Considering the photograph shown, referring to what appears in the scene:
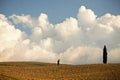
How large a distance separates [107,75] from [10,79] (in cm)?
2012

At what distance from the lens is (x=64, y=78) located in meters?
53.9

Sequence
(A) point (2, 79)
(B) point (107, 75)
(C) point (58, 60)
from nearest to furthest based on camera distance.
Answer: (A) point (2, 79), (B) point (107, 75), (C) point (58, 60)

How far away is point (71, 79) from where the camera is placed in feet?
172

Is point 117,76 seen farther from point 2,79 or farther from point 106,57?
point 106,57

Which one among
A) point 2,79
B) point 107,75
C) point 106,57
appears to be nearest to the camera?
point 2,79

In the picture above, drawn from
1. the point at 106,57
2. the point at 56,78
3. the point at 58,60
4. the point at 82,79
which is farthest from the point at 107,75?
the point at 58,60

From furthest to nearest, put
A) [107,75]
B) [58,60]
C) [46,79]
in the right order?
[58,60], [107,75], [46,79]

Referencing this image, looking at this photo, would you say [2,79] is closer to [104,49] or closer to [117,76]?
[117,76]

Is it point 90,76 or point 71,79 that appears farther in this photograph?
point 90,76

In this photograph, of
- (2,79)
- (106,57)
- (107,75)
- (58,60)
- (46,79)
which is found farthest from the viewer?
(58,60)

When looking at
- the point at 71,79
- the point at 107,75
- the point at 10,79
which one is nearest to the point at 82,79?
the point at 71,79

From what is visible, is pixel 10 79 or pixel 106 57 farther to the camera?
pixel 106 57

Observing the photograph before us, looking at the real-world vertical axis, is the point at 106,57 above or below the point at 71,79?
above

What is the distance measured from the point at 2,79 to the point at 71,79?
46.3ft
